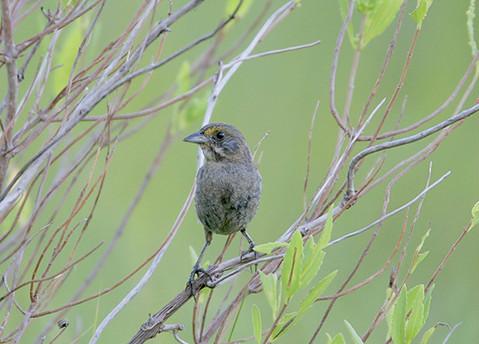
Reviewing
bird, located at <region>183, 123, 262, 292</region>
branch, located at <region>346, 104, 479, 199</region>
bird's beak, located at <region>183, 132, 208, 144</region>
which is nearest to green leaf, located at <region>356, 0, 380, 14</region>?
branch, located at <region>346, 104, 479, 199</region>

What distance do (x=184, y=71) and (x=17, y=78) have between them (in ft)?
2.07

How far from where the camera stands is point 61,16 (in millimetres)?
2703

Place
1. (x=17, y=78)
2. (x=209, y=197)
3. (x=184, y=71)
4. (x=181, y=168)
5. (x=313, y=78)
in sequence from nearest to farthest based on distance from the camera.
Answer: (x=17, y=78) < (x=184, y=71) < (x=209, y=197) < (x=181, y=168) < (x=313, y=78)

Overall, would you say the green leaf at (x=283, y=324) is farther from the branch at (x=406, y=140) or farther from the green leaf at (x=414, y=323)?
the branch at (x=406, y=140)

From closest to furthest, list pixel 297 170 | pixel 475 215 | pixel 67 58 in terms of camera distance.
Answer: pixel 475 215
pixel 67 58
pixel 297 170

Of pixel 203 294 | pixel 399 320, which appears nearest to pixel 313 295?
pixel 399 320

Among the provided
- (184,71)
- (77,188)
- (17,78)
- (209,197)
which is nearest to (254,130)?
(77,188)

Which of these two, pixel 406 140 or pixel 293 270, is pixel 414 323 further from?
pixel 406 140

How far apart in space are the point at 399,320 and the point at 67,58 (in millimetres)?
1249

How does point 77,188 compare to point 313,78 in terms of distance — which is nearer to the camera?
point 77,188

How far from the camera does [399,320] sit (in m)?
2.44

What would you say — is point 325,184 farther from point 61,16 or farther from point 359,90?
point 359,90

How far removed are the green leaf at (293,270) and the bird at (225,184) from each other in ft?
4.38

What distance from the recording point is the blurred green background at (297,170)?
19.7 ft
